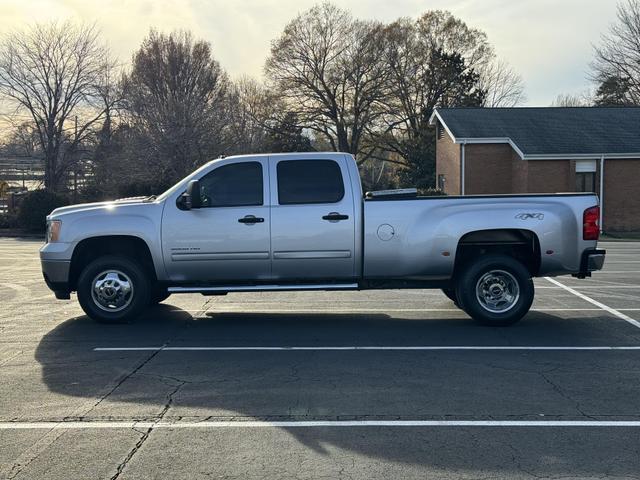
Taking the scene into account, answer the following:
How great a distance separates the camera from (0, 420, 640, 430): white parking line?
17.3ft

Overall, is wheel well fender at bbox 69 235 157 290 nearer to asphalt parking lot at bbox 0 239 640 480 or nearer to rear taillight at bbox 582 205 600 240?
asphalt parking lot at bbox 0 239 640 480

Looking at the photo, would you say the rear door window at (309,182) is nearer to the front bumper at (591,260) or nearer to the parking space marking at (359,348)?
the parking space marking at (359,348)

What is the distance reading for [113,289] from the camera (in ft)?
30.2

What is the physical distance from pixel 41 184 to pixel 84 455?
124ft

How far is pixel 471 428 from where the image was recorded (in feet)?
17.0

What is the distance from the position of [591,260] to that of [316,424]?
5.12 metres

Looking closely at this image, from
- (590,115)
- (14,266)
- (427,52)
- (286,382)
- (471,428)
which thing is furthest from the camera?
(427,52)

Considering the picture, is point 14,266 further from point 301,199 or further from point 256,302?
point 301,199

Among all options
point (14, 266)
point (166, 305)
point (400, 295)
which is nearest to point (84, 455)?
point (166, 305)

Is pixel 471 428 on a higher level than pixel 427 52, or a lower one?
lower

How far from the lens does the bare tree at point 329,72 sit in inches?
1956

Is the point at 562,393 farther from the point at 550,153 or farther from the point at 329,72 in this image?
the point at 329,72

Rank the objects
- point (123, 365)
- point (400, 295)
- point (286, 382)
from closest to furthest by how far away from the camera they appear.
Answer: point (286, 382), point (123, 365), point (400, 295)

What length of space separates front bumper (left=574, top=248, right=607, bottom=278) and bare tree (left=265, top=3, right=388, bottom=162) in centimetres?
4226
